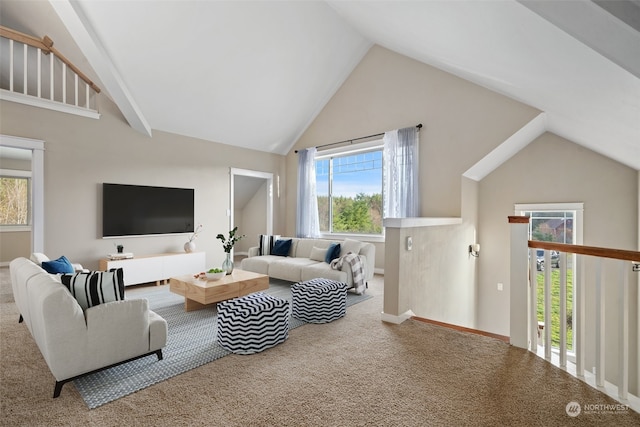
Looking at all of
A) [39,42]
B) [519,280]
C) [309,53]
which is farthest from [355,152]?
[39,42]

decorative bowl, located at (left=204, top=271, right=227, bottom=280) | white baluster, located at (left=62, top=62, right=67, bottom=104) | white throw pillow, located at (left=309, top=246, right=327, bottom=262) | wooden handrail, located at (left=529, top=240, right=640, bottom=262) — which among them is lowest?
decorative bowl, located at (left=204, top=271, right=227, bottom=280)

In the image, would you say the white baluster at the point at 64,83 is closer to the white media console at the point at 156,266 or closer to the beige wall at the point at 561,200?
the white media console at the point at 156,266

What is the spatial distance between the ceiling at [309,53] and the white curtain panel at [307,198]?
0.88 metres

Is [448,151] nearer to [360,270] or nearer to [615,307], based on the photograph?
[360,270]

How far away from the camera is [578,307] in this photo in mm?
2295

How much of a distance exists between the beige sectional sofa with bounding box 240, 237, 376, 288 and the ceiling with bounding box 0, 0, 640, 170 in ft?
8.37

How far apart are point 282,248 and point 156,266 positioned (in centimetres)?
210

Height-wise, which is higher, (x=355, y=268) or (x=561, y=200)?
(x=561, y=200)

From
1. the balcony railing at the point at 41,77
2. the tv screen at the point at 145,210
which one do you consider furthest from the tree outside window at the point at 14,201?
the tv screen at the point at 145,210

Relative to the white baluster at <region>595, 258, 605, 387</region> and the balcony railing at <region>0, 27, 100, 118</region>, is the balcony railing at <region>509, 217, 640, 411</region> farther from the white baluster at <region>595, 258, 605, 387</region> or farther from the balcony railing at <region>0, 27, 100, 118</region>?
the balcony railing at <region>0, 27, 100, 118</region>

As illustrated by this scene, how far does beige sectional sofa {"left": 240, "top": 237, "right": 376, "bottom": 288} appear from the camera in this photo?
4.28 meters

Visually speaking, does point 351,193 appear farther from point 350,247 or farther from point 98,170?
point 98,170

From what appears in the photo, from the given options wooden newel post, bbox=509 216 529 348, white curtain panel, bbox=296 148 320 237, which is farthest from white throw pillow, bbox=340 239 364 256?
wooden newel post, bbox=509 216 529 348

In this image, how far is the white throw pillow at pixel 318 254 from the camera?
16.5 ft
